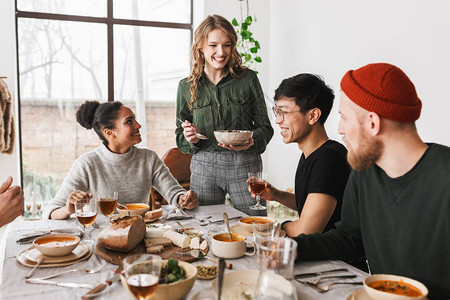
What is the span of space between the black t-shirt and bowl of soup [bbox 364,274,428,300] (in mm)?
659

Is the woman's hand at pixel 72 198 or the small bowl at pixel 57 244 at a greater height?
the woman's hand at pixel 72 198

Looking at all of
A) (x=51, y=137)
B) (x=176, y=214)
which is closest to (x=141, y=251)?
(x=176, y=214)

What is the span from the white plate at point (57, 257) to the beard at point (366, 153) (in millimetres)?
965

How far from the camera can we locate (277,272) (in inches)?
40.8

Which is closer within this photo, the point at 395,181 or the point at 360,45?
the point at 395,181

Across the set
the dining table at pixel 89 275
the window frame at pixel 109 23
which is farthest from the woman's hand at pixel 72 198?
the window frame at pixel 109 23

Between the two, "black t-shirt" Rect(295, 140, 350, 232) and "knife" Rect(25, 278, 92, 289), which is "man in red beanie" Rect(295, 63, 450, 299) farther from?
"knife" Rect(25, 278, 92, 289)

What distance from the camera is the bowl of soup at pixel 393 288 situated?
1.03 metres

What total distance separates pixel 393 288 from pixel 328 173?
748 millimetres

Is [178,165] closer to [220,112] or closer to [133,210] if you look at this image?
[220,112]

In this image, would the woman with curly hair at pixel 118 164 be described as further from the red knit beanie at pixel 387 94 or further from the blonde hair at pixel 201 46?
the red knit beanie at pixel 387 94

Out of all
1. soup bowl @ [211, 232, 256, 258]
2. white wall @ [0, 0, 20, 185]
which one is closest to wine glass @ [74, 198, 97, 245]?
soup bowl @ [211, 232, 256, 258]

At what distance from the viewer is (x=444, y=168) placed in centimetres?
125

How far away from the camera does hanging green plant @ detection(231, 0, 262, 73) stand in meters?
4.64
